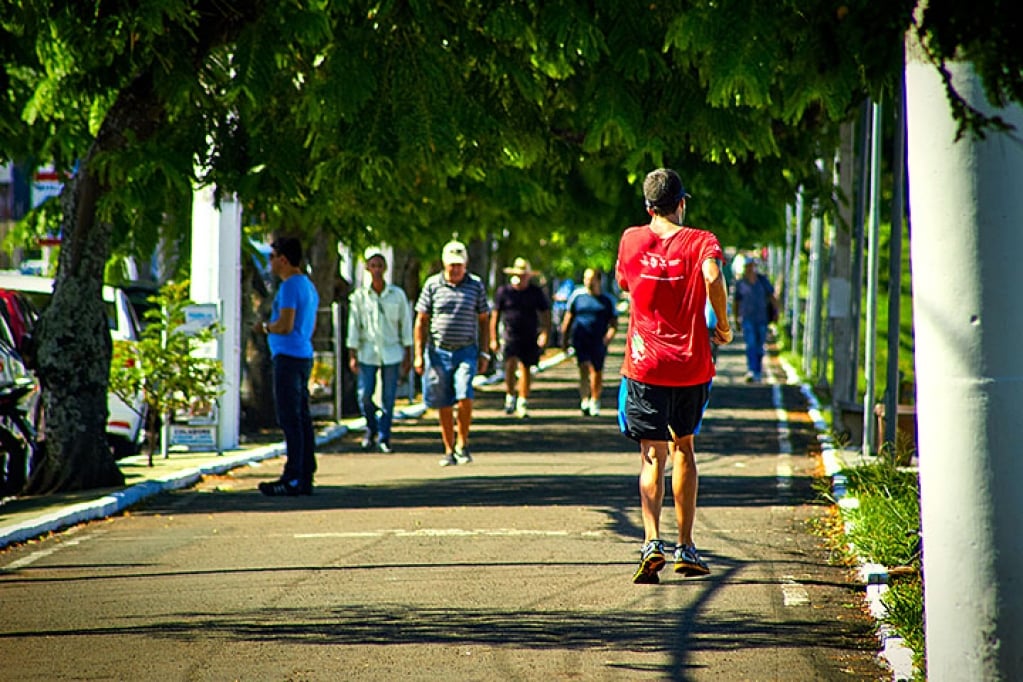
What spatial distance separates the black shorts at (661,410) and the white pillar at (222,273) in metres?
9.23

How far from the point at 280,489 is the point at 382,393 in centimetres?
438

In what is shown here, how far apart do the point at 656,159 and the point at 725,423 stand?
37.3 ft

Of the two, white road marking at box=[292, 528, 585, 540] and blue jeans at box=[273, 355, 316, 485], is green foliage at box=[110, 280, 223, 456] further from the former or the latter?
white road marking at box=[292, 528, 585, 540]

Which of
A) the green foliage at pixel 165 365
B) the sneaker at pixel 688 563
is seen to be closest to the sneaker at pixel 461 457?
the green foliage at pixel 165 365

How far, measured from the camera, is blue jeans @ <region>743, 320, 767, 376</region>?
99.8 ft

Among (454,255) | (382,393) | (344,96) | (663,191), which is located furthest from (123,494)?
(663,191)

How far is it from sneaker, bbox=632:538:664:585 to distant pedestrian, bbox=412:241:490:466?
7213 mm

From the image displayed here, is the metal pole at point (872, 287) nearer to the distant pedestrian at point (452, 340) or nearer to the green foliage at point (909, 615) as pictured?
the distant pedestrian at point (452, 340)

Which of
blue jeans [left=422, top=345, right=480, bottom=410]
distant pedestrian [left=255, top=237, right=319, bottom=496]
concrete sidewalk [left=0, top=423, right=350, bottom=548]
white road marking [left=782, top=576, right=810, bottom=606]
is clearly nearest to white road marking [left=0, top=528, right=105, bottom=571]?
concrete sidewalk [left=0, top=423, right=350, bottom=548]

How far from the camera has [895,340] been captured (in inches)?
603

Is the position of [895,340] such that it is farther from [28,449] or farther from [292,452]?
[28,449]

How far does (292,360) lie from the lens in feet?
44.8

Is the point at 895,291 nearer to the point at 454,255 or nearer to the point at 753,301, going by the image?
the point at 454,255

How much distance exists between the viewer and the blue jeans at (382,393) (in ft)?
59.8
